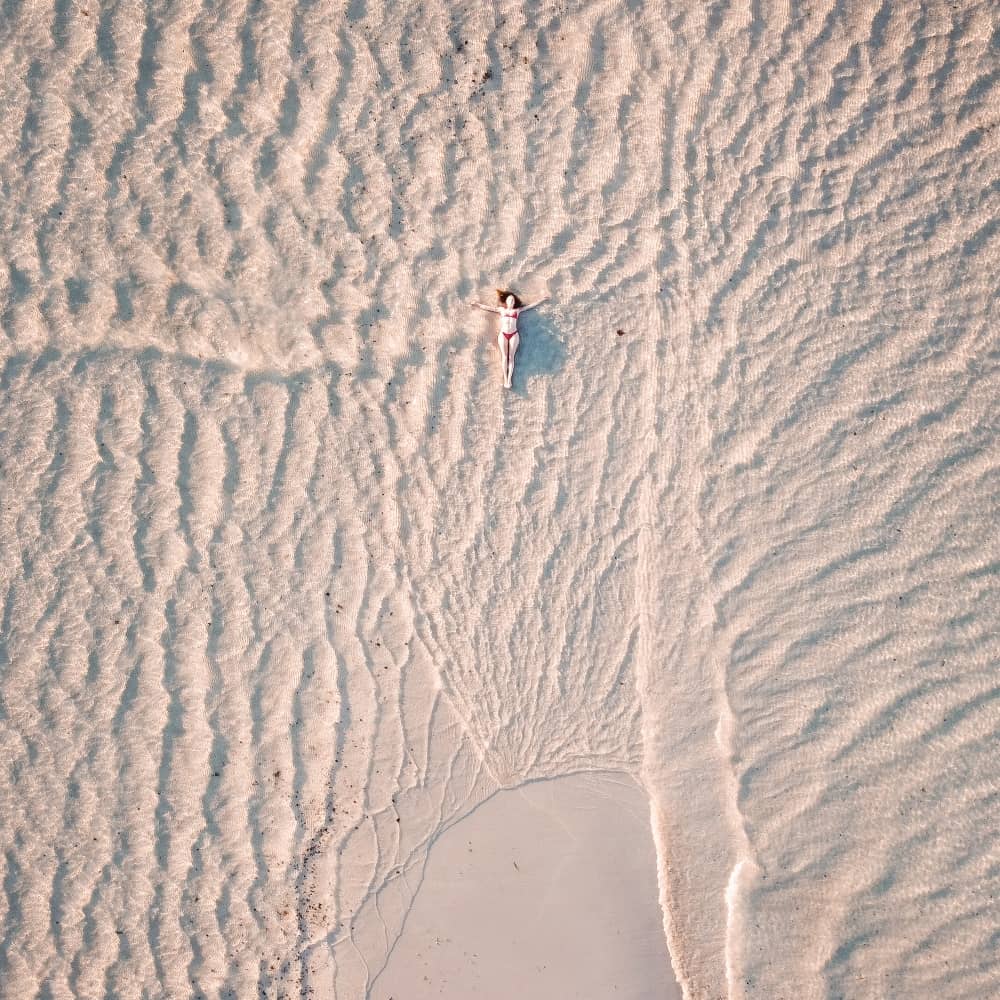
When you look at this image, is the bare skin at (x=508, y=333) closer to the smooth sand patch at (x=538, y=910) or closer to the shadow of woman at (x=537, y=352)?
the shadow of woman at (x=537, y=352)

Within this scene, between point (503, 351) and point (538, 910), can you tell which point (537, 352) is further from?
point (538, 910)

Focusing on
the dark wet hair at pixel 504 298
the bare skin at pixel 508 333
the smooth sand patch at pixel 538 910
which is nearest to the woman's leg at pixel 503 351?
the bare skin at pixel 508 333

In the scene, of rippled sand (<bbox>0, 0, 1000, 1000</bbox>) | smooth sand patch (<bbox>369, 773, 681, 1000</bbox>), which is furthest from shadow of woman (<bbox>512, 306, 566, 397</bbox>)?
smooth sand patch (<bbox>369, 773, 681, 1000</bbox>)

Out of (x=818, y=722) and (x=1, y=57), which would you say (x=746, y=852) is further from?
(x=1, y=57)

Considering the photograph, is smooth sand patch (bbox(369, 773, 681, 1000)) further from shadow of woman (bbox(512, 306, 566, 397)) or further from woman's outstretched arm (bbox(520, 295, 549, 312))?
woman's outstretched arm (bbox(520, 295, 549, 312))

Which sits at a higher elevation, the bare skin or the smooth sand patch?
the bare skin

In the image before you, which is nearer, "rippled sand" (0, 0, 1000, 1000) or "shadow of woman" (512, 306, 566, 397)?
"rippled sand" (0, 0, 1000, 1000)

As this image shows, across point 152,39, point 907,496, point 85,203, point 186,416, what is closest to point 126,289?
point 85,203
